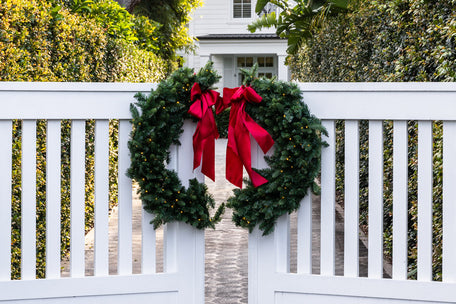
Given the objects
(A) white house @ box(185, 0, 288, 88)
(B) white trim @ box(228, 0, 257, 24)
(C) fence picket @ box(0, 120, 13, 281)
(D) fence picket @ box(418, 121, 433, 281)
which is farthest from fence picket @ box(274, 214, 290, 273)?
(B) white trim @ box(228, 0, 257, 24)

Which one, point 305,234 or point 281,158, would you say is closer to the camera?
point 281,158

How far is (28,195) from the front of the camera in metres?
3.39

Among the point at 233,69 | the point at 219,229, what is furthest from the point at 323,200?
the point at 233,69

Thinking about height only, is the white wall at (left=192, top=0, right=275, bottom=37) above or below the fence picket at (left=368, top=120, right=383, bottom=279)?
above

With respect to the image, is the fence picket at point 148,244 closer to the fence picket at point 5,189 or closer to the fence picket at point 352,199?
the fence picket at point 5,189

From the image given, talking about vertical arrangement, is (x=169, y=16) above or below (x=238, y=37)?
below

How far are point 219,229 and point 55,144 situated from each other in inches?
161

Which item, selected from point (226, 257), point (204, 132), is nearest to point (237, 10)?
point (226, 257)

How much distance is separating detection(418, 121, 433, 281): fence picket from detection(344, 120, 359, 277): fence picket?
1.08 feet

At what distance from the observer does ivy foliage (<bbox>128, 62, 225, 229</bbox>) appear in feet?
10.9

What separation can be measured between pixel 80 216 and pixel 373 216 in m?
1.57

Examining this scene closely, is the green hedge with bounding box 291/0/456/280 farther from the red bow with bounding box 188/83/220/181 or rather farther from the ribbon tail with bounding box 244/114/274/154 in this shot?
the red bow with bounding box 188/83/220/181

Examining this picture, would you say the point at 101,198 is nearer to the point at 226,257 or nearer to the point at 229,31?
the point at 226,257

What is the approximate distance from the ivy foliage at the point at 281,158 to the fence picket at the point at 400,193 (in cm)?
40
